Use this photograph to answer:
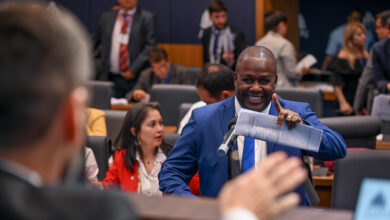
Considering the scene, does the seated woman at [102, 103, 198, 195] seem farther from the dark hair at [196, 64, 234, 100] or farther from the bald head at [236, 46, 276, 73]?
the bald head at [236, 46, 276, 73]

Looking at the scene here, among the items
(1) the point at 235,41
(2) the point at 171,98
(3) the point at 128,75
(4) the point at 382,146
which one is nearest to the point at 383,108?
(4) the point at 382,146

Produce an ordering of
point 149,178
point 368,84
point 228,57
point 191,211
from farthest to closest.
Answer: point 228,57
point 368,84
point 149,178
point 191,211

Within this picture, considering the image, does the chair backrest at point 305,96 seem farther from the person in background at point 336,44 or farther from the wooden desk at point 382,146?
the person in background at point 336,44

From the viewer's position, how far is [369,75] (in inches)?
255

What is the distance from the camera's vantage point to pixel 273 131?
2232mm

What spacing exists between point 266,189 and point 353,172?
7.05 ft

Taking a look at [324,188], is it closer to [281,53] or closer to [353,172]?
[353,172]

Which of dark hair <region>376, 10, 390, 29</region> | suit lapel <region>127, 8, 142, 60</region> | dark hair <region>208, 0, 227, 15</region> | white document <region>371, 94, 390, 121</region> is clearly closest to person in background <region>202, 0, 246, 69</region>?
dark hair <region>208, 0, 227, 15</region>

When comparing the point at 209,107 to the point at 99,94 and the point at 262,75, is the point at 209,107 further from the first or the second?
the point at 99,94

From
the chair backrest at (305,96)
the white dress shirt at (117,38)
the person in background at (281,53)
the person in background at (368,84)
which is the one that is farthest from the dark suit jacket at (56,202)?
the white dress shirt at (117,38)

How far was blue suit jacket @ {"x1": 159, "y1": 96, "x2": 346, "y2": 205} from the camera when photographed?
2.50 m

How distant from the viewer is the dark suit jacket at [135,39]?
25.5ft

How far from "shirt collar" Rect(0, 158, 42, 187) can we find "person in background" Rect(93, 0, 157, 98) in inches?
269

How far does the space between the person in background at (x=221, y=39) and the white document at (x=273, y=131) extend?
535 cm
